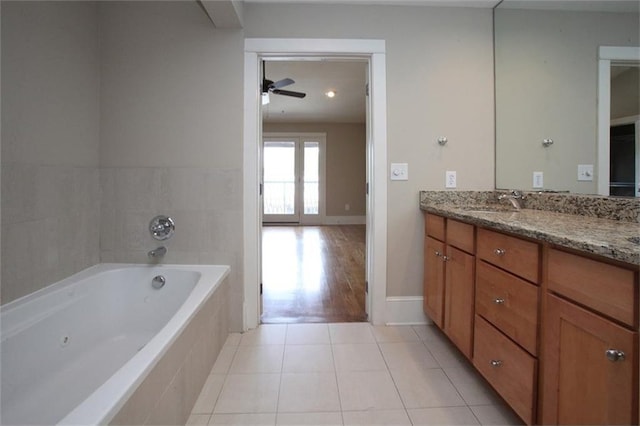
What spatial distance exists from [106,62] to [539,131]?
2.88 metres

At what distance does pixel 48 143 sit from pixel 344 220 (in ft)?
21.6

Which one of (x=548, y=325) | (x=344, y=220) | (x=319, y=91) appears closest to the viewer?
(x=548, y=325)

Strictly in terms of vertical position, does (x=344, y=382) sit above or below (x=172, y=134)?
below

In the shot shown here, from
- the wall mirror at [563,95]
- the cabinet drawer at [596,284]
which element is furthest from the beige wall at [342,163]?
the cabinet drawer at [596,284]

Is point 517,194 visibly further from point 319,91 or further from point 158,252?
point 319,91

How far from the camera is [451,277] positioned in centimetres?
185

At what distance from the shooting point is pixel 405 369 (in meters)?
1.75

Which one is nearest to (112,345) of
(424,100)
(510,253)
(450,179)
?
(510,253)

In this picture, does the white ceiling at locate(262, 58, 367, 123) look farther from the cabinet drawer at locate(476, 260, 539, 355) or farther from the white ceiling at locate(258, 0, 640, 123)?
the cabinet drawer at locate(476, 260, 539, 355)

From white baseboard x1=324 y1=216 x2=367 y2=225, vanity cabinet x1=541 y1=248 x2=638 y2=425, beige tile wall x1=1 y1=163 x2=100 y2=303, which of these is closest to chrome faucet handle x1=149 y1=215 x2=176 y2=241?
beige tile wall x1=1 y1=163 x2=100 y2=303

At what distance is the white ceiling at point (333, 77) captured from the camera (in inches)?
76.0

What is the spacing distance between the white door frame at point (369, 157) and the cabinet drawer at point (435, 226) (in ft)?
0.96

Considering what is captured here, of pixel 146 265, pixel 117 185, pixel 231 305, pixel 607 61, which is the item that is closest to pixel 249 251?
pixel 231 305

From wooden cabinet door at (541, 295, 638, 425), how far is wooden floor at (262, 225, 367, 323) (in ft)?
4.71
